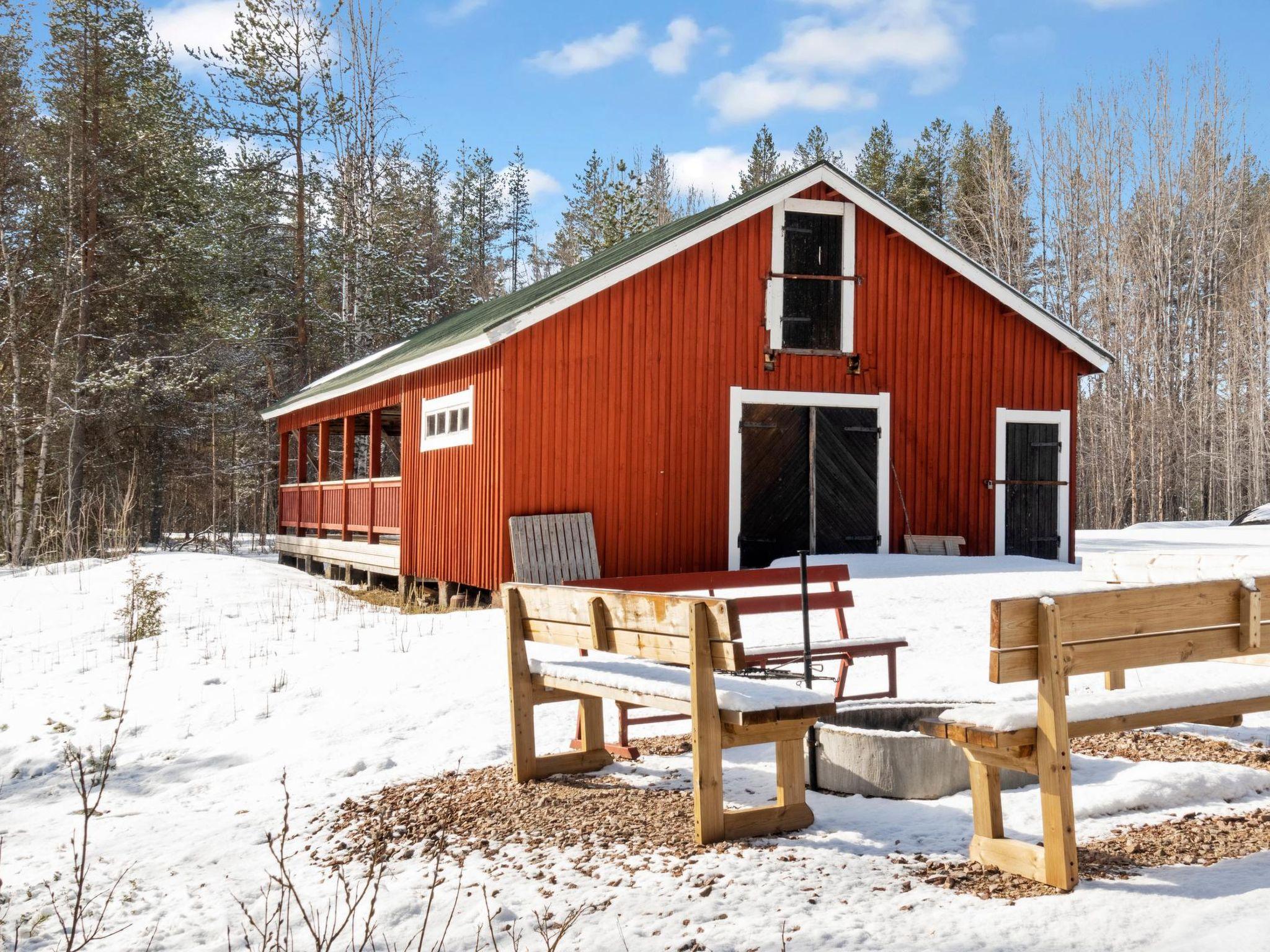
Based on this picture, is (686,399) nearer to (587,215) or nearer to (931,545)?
(931,545)

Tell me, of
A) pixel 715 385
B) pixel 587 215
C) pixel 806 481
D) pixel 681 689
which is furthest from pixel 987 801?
pixel 587 215

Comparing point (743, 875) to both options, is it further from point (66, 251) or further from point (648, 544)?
point (66, 251)

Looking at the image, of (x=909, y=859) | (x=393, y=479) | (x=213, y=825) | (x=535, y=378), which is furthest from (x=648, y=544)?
(x=909, y=859)

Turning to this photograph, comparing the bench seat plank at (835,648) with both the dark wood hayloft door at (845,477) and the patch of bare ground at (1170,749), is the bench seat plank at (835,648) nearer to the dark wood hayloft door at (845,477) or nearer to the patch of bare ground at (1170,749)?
the patch of bare ground at (1170,749)

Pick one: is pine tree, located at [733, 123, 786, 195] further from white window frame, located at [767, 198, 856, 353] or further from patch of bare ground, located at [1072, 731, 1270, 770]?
patch of bare ground, located at [1072, 731, 1270, 770]

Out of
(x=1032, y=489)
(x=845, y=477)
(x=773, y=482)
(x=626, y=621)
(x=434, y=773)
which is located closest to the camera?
(x=626, y=621)

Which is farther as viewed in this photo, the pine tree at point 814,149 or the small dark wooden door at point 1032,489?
the pine tree at point 814,149

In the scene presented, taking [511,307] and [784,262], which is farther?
[511,307]

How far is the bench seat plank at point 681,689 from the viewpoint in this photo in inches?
168

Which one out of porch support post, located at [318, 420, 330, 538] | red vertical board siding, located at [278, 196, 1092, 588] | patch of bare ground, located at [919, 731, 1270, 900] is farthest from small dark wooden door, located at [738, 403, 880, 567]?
patch of bare ground, located at [919, 731, 1270, 900]

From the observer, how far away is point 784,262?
13.6 m

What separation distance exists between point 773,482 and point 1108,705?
31.5ft

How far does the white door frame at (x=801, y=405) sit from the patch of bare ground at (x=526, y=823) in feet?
25.6

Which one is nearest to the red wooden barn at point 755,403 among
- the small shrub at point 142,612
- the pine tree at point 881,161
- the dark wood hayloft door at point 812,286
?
the dark wood hayloft door at point 812,286
